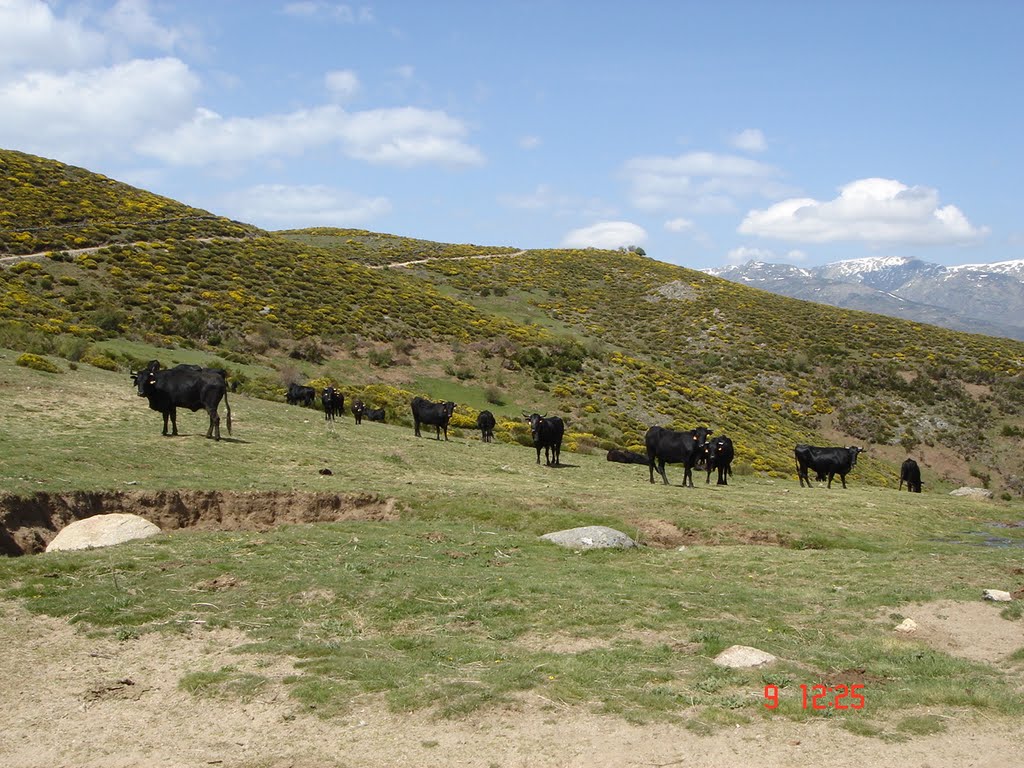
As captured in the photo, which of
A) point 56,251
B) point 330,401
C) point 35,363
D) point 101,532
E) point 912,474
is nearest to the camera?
point 101,532

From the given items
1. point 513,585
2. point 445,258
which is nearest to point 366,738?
point 513,585

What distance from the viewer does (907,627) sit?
12.1m

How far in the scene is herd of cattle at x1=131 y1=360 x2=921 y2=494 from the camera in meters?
25.2

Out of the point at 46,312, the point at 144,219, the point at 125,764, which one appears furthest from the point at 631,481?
the point at 144,219

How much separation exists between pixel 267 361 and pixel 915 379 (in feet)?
177

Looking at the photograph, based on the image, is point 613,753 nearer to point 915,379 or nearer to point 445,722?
point 445,722

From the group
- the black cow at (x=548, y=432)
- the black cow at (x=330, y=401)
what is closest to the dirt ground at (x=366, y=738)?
the black cow at (x=548, y=432)

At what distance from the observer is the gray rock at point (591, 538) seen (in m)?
17.0

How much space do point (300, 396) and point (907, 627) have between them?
3113 centimetres

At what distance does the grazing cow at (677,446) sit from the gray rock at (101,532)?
56.8 feet

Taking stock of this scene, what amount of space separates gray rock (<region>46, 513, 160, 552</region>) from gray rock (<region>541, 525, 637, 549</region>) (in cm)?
831

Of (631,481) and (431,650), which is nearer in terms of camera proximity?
(431,650)

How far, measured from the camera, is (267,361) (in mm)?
46688

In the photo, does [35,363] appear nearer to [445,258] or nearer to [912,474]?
[912,474]
